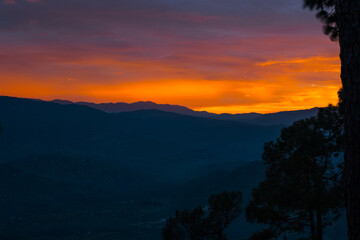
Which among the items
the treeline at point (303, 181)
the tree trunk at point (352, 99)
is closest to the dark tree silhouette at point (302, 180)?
the treeline at point (303, 181)

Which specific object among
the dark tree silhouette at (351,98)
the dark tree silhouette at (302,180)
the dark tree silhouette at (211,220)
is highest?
the dark tree silhouette at (351,98)

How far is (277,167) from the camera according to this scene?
21578mm

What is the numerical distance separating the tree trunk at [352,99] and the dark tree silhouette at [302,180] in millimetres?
12837

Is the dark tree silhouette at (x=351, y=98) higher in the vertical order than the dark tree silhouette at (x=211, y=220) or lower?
higher

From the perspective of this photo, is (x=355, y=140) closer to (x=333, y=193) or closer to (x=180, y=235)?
(x=333, y=193)

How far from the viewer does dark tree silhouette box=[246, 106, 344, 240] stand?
17281 millimetres

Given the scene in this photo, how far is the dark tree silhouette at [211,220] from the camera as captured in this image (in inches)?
1091

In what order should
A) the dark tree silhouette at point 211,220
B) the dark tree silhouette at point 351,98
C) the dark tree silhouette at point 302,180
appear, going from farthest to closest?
1. the dark tree silhouette at point 211,220
2. the dark tree silhouette at point 302,180
3. the dark tree silhouette at point 351,98

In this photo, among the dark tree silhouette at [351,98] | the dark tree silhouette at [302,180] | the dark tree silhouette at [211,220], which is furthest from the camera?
the dark tree silhouette at [211,220]

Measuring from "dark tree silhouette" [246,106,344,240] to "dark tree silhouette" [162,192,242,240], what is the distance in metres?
7.44

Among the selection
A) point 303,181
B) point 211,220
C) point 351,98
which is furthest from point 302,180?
point 351,98

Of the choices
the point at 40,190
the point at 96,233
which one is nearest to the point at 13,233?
the point at 96,233

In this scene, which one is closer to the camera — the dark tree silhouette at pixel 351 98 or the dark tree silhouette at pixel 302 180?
the dark tree silhouette at pixel 351 98

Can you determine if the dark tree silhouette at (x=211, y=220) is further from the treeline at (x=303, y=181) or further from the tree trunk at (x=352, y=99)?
the tree trunk at (x=352, y=99)
